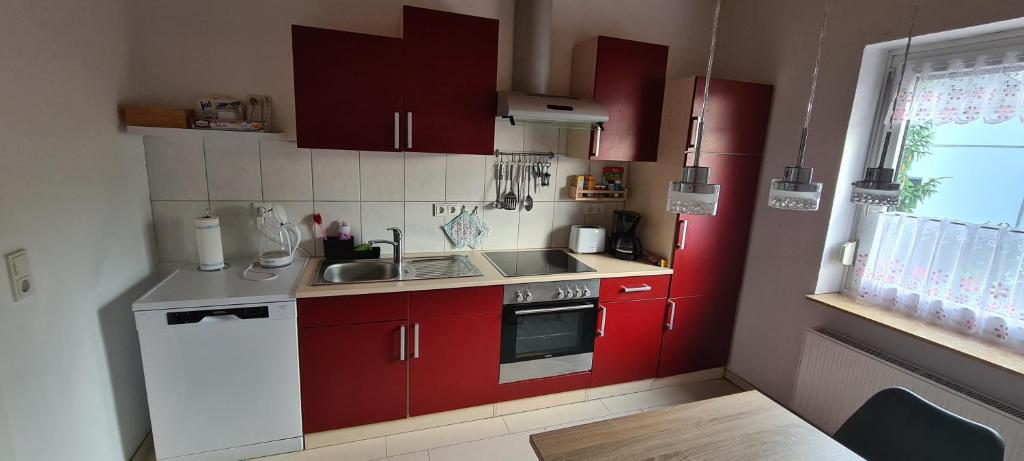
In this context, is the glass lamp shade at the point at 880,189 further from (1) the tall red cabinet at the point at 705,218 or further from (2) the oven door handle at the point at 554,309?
(2) the oven door handle at the point at 554,309

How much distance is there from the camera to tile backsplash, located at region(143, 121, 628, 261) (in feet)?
7.11

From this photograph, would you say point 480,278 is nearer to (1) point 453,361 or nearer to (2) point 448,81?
(1) point 453,361

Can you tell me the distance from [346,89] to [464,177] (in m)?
0.82

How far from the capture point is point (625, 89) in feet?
8.06

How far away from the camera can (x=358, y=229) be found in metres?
2.47

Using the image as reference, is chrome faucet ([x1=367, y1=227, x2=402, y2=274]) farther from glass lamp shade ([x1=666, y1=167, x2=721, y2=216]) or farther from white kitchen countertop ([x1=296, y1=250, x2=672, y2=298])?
glass lamp shade ([x1=666, y1=167, x2=721, y2=216])

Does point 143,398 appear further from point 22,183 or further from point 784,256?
point 784,256

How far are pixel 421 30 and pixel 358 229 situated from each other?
1107mm

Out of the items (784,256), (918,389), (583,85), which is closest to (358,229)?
(583,85)

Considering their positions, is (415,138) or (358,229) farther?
(358,229)

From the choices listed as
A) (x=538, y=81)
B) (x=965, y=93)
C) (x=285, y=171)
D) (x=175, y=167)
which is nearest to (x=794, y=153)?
(x=965, y=93)

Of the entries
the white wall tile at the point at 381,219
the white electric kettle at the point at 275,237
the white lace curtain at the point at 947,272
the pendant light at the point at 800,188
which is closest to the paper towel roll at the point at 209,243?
the white electric kettle at the point at 275,237

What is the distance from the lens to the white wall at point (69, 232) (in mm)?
1315

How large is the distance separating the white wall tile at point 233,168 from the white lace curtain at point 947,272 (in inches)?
125
